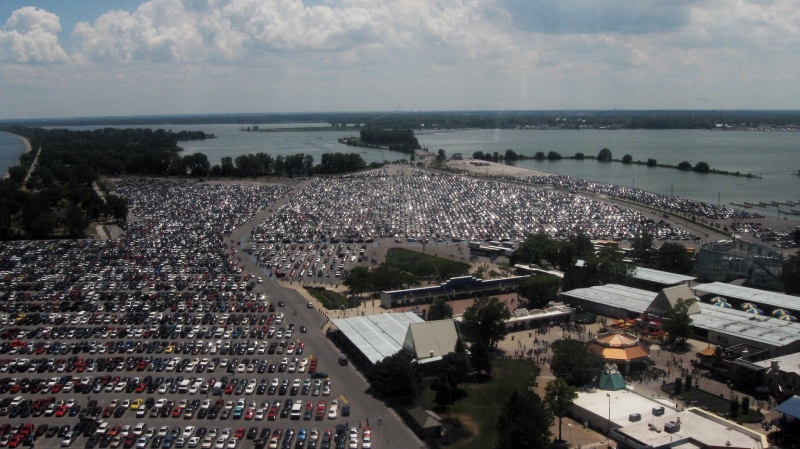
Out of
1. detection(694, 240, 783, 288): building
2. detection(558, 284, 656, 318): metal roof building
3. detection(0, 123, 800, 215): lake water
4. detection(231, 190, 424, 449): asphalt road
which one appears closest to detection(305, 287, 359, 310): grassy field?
detection(231, 190, 424, 449): asphalt road

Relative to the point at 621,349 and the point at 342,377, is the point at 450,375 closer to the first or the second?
the point at 342,377

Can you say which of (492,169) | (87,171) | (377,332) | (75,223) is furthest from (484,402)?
(492,169)

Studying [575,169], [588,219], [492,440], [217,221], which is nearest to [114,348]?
[492,440]

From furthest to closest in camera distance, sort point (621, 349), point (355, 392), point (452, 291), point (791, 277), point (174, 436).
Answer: point (452, 291), point (791, 277), point (621, 349), point (355, 392), point (174, 436)

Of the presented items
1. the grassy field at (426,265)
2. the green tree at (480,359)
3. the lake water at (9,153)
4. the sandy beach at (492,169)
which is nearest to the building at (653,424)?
the green tree at (480,359)

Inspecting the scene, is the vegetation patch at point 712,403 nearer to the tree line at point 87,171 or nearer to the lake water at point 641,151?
the tree line at point 87,171

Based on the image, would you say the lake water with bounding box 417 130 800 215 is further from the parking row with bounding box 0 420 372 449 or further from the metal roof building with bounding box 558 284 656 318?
the parking row with bounding box 0 420 372 449
